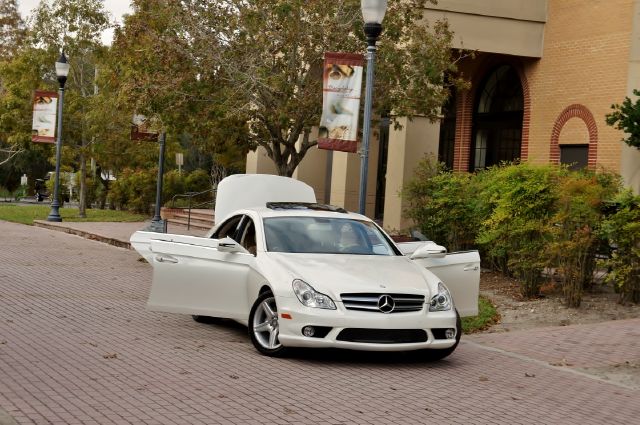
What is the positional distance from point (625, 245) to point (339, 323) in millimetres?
6404

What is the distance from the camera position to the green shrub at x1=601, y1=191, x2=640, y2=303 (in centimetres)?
1394

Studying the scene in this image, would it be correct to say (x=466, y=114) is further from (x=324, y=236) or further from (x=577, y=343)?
(x=324, y=236)

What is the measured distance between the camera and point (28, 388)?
7.60 meters

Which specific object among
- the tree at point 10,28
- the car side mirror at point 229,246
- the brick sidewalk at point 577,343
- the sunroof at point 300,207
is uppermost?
the tree at point 10,28

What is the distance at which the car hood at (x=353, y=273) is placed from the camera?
9391 millimetres

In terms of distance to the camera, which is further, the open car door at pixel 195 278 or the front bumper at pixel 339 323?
the open car door at pixel 195 278

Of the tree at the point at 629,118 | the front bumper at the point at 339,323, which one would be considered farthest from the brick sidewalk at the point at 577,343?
the tree at the point at 629,118

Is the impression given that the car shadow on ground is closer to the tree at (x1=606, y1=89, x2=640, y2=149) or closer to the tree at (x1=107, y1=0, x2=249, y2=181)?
the tree at (x1=107, y1=0, x2=249, y2=181)

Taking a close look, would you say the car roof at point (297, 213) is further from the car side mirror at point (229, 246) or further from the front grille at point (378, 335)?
the front grille at point (378, 335)

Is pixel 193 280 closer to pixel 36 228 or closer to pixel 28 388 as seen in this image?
pixel 28 388

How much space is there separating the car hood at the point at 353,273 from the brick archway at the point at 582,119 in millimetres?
13391

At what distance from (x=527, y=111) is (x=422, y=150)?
3.11 metres

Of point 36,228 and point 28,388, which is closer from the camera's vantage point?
point 28,388

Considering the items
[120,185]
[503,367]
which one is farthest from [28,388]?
[120,185]
